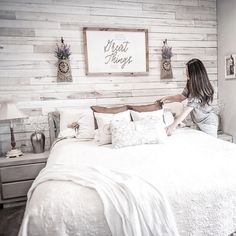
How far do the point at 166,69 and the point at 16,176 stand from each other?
2438 millimetres

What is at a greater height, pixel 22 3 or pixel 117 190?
pixel 22 3

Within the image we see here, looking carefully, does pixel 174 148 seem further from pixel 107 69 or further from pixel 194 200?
pixel 107 69

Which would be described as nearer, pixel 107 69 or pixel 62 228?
pixel 62 228

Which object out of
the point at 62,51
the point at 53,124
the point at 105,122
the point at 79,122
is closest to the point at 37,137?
the point at 53,124

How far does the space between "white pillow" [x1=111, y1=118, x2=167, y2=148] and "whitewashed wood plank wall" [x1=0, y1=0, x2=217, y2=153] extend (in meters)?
0.95

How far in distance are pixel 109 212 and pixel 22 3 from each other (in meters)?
2.76

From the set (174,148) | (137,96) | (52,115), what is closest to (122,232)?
(174,148)

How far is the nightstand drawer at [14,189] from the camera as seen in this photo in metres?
2.64

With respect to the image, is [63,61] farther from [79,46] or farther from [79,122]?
[79,122]

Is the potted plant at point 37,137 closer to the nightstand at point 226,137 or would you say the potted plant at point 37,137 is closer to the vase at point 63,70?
the vase at point 63,70

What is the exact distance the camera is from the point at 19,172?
2658 millimetres

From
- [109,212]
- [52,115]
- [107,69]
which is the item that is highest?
[107,69]

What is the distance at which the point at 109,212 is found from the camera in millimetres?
1265

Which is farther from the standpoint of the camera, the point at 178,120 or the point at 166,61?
the point at 166,61
